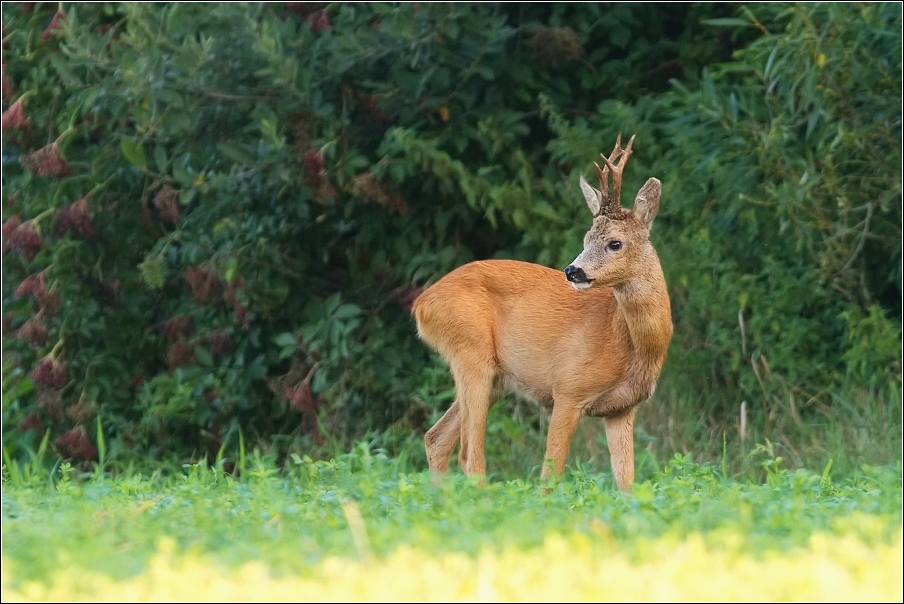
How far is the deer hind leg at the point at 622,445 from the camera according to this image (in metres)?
7.80

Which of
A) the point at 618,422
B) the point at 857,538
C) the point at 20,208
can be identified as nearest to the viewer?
the point at 857,538

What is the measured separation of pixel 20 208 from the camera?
11.5 meters

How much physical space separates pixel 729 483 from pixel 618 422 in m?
1.31

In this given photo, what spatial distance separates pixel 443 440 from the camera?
8.35m

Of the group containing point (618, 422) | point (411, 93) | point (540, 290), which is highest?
point (411, 93)

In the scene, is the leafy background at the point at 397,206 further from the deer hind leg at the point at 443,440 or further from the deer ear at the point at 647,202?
the deer ear at the point at 647,202

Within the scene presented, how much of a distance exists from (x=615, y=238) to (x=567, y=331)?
0.60 meters

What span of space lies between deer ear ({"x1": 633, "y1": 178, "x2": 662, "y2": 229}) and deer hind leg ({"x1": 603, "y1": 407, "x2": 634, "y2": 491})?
101 centimetres

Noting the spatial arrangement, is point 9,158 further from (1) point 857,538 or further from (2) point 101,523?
(1) point 857,538

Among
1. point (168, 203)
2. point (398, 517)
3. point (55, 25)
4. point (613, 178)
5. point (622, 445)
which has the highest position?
point (55, 25)

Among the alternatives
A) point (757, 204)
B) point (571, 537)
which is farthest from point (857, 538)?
point (757, 204)

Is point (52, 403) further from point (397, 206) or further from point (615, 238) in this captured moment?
point (615, 238)

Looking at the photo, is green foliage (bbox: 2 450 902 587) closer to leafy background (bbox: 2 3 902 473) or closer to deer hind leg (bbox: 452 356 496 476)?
deer hind leg (bbox: 452 356 496 476)

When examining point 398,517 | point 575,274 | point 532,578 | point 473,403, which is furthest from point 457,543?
point 473,403
